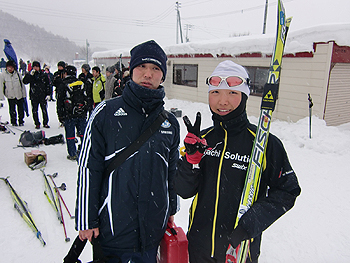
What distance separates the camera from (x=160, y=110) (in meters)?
1.91

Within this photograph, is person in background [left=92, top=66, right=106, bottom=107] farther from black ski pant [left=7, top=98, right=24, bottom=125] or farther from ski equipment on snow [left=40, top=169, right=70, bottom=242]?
ski equipment on snow [left=40, top=169, right=70, bottom=242]

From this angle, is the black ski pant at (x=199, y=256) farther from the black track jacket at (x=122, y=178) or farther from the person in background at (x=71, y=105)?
the person in background at (x=71, y=105)

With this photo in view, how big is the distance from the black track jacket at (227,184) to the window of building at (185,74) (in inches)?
463

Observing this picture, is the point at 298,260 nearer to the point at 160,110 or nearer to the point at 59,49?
the point at 160,110

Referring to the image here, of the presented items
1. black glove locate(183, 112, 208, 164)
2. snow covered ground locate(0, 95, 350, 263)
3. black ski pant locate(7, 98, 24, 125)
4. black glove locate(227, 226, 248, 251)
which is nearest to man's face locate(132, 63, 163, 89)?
black glove locate(183, 112, 208, 164)

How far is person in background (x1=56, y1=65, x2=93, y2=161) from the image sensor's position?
527cm

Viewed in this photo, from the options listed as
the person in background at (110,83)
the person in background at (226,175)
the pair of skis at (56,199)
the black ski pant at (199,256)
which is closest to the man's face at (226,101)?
the person in background at (226,175)

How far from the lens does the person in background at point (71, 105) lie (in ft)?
17.3

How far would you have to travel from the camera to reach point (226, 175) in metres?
1.62

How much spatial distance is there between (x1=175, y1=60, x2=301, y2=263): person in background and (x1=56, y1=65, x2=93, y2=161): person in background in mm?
4370

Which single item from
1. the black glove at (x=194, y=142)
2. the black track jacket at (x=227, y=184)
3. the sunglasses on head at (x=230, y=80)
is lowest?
the black track jacket at (x=227, y=184)

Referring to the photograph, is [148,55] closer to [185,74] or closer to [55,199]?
[55,199]

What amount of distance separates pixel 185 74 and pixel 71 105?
956 centimetres

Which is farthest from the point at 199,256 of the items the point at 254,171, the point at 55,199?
the point at 55,199
